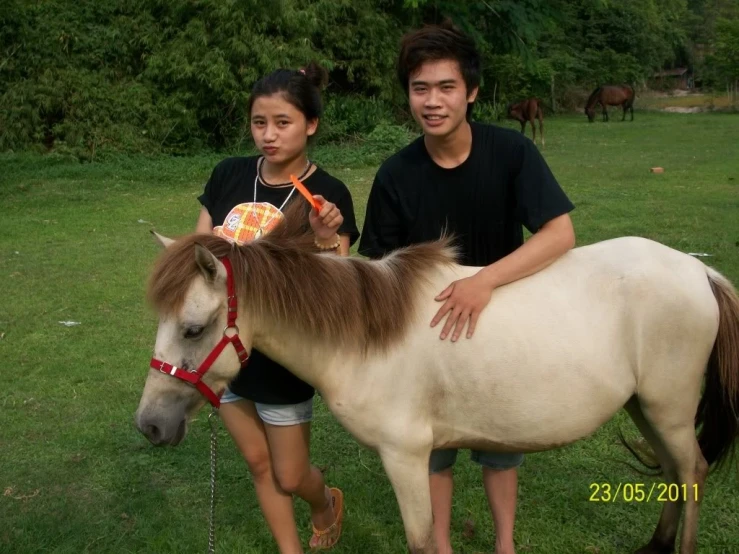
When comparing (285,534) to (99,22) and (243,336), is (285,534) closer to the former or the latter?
(243,336)

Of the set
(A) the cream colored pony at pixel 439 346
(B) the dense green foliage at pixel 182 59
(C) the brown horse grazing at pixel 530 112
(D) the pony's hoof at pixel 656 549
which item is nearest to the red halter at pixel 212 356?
(A) the cream colored pony at pixel 439 346

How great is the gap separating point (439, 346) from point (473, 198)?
553 mm

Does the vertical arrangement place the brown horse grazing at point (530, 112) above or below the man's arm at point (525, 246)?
below

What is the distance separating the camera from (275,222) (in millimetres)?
2580

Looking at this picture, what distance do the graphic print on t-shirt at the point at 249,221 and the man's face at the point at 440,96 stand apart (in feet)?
1.92

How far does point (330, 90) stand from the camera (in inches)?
704

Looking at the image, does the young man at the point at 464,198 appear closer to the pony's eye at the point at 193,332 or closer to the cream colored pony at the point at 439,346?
the cream colored pony at the point at 439,346

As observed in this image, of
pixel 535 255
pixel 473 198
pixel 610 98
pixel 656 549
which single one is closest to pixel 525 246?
pixel 535 255

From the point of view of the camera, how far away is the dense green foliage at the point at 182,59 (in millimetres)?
14500

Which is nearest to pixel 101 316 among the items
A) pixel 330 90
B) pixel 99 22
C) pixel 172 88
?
pixel 172 88

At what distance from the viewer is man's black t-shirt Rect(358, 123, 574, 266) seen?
2.50 metres

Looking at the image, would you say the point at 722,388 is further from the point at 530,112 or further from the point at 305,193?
the point at 530,112

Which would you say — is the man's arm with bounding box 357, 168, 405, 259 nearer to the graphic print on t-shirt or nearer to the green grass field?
the graphic print on t-shirt

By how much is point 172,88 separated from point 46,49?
2394mm
